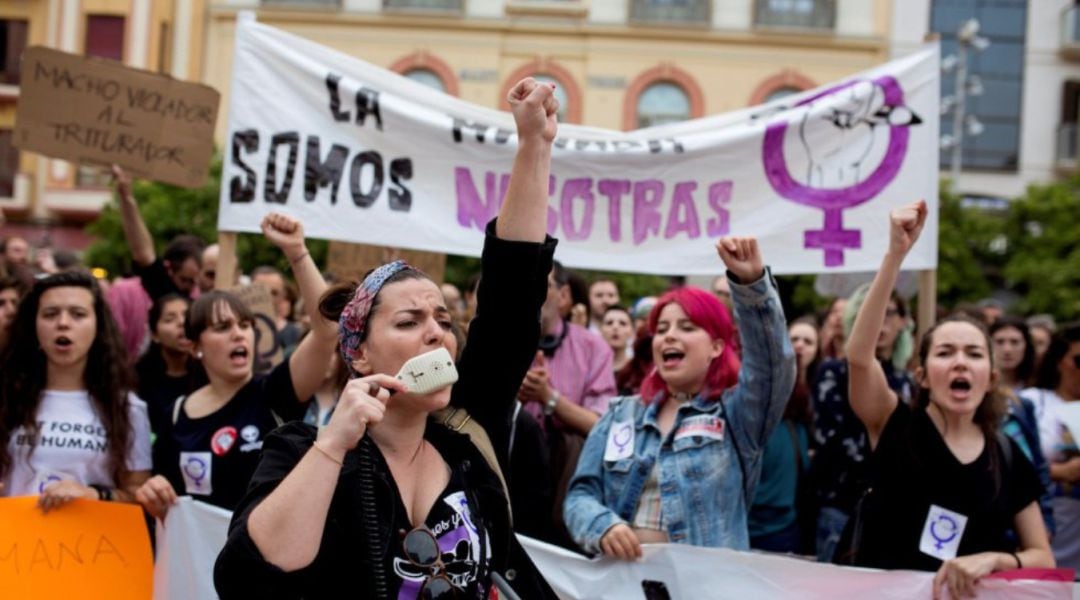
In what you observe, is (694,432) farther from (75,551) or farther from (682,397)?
(75,551)

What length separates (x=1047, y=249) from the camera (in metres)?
24.7

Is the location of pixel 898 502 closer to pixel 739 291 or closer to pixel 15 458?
pixel 739 291

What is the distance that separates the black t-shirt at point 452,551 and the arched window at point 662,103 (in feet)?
86.1

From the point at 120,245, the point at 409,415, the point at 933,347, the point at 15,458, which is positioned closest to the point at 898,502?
the point at 933,347

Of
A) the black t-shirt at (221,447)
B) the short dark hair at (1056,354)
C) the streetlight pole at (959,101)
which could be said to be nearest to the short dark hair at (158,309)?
the black t-shirt at (221,447)

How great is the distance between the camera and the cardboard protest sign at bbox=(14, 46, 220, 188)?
6.05 m

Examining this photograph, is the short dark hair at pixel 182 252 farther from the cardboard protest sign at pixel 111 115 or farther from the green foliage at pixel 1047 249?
the green foliage at pixel 1047 249

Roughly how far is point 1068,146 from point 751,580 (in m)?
29.1

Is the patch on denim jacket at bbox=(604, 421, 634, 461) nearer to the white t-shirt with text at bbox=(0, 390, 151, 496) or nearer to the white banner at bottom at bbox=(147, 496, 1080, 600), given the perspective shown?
the white banner at bottom at bbox=(147, 496, 1080, 600)

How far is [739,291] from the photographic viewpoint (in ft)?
11.7

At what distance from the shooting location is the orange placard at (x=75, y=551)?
3.79 meters

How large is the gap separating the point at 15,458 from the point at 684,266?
301cm

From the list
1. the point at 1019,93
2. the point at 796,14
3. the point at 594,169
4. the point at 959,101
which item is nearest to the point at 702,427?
the point at 594,169

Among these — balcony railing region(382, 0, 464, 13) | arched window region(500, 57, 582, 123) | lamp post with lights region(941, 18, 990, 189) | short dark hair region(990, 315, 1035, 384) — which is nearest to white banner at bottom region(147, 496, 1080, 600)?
short dark hair region(990, 315, 1035, 384)
